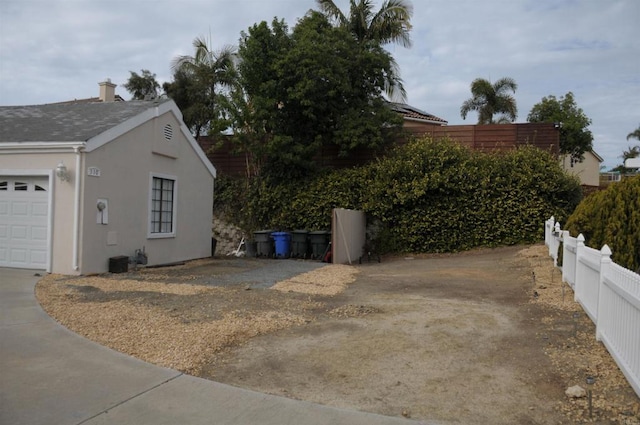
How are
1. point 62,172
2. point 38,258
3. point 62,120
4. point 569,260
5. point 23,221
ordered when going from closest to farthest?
point 569,260, point 62,172, point 38,258, point 23,221, point 62,120

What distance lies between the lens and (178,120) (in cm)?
1502

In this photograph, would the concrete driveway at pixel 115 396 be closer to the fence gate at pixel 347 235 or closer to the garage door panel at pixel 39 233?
the garage door panel at pixel 39 233

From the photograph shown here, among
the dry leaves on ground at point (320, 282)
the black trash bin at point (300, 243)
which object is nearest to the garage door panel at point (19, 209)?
the dry leaves on ground at point (320, 282)

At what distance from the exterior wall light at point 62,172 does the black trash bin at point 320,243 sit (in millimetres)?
8107

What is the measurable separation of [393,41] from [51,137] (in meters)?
15.2

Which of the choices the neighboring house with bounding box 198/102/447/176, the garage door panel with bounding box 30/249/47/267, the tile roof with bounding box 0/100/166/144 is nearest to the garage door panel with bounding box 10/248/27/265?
the garage door panel with bounding box 30/249/47/267

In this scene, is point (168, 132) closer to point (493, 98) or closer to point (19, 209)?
point (19, 209)

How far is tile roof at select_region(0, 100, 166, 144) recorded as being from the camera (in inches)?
465

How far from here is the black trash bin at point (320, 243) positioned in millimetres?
17047

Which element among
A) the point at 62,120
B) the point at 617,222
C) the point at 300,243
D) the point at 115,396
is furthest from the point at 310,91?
the point at 115,396

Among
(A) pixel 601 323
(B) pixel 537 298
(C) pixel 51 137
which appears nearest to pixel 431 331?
(A) pixel 601 323

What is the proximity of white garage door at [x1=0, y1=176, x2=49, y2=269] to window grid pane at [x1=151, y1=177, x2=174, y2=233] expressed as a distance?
2946 mm

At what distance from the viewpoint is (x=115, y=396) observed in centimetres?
448

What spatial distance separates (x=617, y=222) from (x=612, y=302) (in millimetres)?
3574
